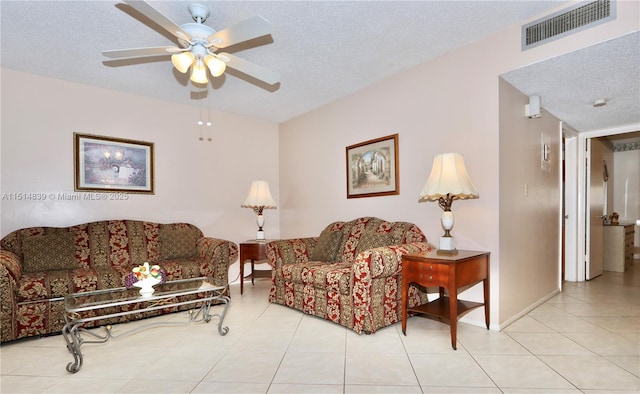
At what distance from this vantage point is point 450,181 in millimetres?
2492

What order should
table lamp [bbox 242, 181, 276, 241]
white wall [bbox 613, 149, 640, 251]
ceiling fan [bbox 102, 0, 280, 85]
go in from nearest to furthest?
ceiling fan [bbox 102, 0, 280, 85] → table lamp [bbox 242, 181, 276, 241] → white wall [bbox 613, 149, 640, 251]

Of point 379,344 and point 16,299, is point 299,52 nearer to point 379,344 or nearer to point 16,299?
point 379,344

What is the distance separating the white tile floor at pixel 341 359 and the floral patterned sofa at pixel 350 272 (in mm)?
151

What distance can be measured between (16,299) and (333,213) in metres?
3.05

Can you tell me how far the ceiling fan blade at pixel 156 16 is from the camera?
165 cm

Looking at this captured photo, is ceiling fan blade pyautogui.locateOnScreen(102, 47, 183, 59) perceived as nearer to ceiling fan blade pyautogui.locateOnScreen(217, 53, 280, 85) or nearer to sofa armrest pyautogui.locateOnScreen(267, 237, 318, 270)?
ceiling fan blade pyautogui.locateOnScreen(217, 53, 280, 85)

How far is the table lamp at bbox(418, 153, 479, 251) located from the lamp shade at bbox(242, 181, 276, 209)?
215 centimetres

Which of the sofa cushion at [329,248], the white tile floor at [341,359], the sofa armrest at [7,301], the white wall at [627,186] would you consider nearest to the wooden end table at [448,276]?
the white tile floor at [341,359]

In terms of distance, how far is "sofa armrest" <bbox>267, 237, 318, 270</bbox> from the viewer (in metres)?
3.35

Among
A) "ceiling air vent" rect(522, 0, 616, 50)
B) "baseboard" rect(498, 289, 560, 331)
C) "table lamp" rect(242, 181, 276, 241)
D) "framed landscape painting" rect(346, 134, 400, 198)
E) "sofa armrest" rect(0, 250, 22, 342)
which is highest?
"ceiling air vent" rect(522, 0, 616, 50)

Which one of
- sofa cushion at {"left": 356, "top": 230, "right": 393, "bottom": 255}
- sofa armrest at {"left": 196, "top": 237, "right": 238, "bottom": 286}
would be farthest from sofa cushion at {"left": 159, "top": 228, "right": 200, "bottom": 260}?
sofa cushion at {"left": 356, "top": 230, "right": 393, "bottom": 255}

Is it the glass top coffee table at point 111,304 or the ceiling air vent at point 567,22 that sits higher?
the ceiling air vent at point 567,22

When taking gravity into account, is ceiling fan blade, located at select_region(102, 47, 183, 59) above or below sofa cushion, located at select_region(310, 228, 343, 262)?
above

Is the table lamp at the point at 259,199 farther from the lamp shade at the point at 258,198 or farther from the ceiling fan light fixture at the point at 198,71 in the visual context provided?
the ceiling fan light fixture at the point at 198,71
